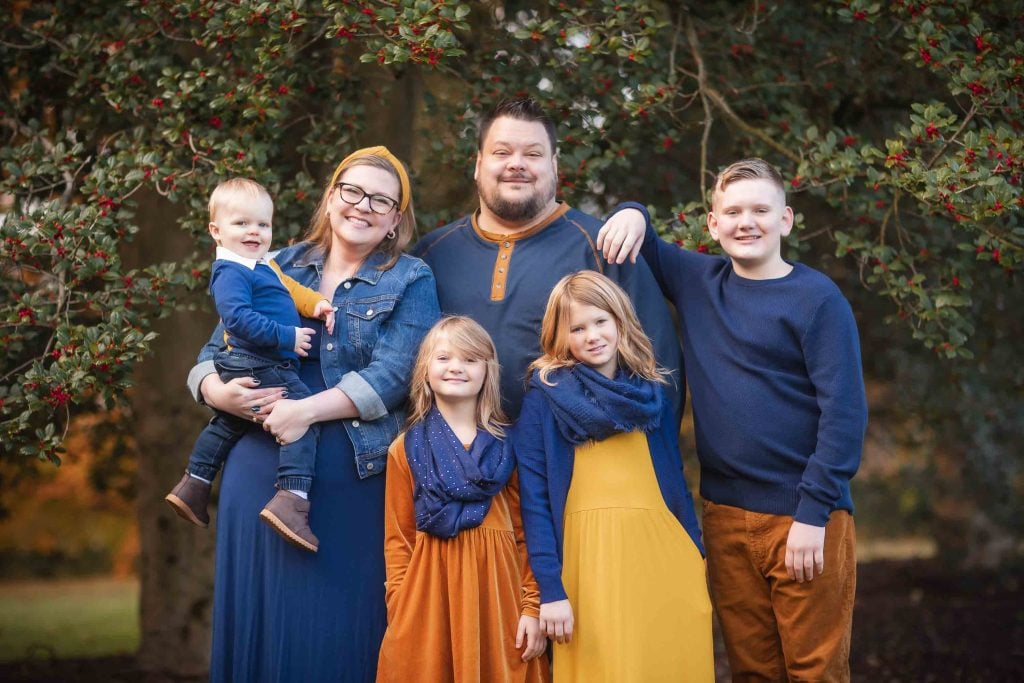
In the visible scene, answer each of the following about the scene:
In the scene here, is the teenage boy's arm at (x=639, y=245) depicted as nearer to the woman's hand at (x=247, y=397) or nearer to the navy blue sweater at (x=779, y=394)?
the navy blue sweater at (x=779, y=394)

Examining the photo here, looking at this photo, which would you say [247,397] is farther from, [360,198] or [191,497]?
[360,198]

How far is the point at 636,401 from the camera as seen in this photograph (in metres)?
2.93

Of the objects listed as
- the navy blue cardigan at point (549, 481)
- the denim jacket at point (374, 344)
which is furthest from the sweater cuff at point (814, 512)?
the denim jacket at point (374, 344)

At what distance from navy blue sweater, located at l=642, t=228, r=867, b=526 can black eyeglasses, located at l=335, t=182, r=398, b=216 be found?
3.59 feet

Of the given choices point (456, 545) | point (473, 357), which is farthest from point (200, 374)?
point (456, 545)

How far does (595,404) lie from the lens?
2916 millimetres

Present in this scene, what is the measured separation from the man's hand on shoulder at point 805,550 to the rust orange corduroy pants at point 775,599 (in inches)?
2.1

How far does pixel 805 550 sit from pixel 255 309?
70.7 inches

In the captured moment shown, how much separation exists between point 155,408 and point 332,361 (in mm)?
2632

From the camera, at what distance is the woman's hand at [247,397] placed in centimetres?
298

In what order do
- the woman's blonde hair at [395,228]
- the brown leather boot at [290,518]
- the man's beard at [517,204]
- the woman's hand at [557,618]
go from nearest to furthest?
1. the woman's hand at [557,618]
2. the brown leather boot at [290,518]
3. the woman's blonde hair at [395,228]
4. the man's beard at [517,204]

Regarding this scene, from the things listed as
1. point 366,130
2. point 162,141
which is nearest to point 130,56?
point 162,141

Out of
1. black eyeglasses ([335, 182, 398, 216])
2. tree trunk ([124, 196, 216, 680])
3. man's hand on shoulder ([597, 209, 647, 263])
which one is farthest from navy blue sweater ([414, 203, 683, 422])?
tree trunk ([124, 196, 216, 680])

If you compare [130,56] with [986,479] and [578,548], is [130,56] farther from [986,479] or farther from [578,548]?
[986,479]
